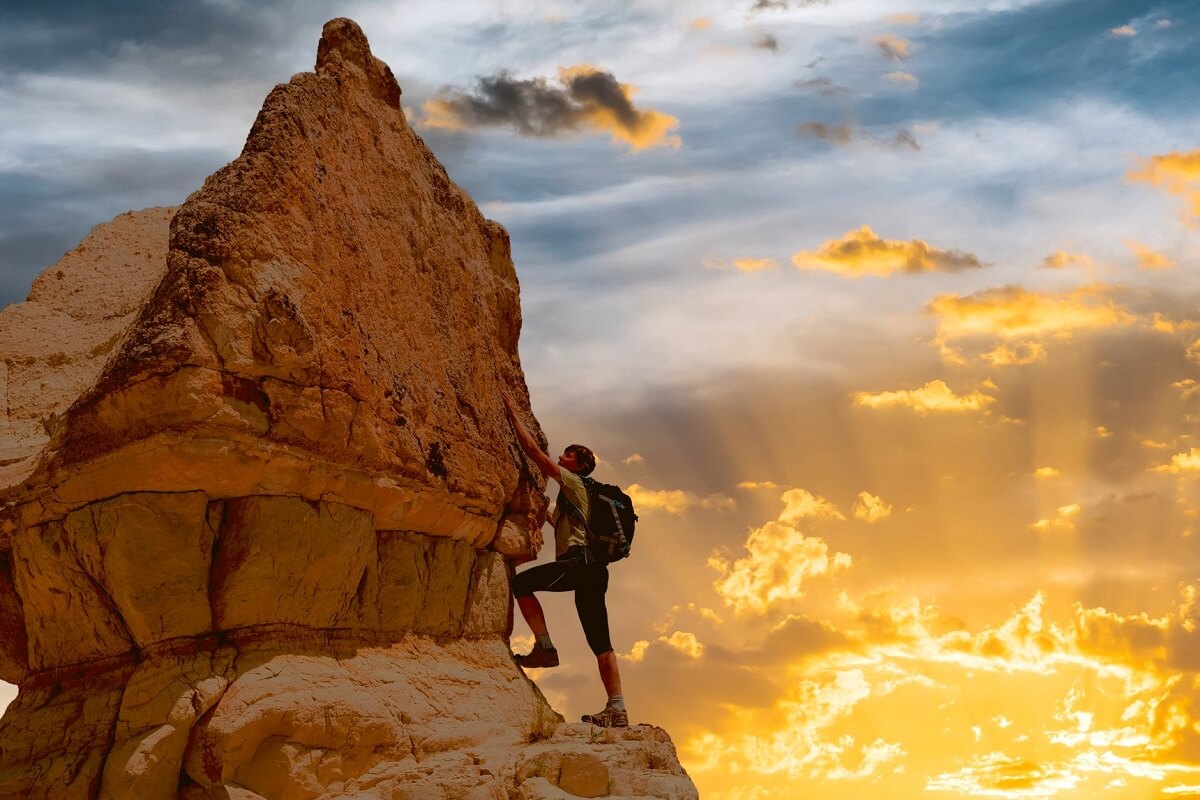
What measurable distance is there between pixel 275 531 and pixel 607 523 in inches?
137

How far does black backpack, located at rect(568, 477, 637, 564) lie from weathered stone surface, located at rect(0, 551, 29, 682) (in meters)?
4.47

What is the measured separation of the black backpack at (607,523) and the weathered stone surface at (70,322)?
4.08 m

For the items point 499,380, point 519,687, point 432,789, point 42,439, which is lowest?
point 432,789

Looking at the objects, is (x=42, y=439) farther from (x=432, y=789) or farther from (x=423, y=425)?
(x=432, y=789)

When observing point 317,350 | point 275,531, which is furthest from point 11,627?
point 317,350

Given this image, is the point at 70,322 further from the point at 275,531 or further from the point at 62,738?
the point at 62,738

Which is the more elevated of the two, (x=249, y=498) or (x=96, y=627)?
(x=249, y=498)

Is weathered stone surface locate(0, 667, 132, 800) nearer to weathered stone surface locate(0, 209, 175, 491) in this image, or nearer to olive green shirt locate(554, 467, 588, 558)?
weathered stone surface locate(0, 209, 175, 491)

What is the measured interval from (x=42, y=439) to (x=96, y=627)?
2.00 metres

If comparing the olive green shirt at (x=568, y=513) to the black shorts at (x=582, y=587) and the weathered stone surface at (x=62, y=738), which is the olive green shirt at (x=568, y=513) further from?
the weathered stone surface at (x=62, y=738)

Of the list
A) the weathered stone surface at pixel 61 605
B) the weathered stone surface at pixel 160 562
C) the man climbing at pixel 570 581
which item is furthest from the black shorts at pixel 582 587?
the weathered stone surface at pixel 61 605

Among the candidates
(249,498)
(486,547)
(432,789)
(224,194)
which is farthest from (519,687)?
(224,194)

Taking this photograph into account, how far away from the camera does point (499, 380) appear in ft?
43.0

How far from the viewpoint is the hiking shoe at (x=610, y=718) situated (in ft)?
38.7
